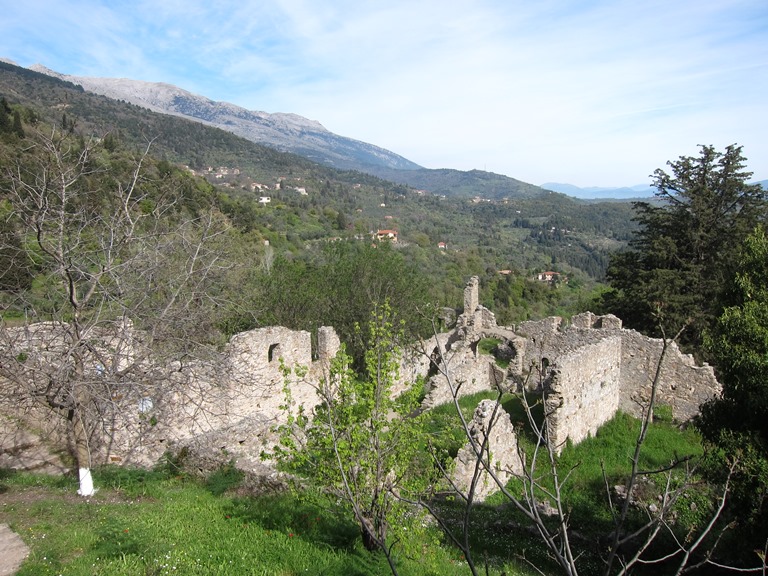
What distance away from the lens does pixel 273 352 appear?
13.6 meters

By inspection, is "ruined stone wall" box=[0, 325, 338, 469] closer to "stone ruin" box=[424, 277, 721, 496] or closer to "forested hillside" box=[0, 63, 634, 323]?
"stone ruin" box=[424, 277, 721, 496]

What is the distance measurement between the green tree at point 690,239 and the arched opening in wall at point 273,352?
54.3 ft

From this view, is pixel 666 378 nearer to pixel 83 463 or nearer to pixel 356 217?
pixel 83 463

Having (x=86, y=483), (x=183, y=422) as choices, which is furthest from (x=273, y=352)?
(x=86, y=483)

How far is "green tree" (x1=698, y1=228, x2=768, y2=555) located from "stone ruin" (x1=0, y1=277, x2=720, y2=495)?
1497 mm

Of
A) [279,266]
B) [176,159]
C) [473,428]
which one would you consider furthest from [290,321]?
[176,159]

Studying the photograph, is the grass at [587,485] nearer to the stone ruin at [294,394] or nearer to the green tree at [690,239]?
the stone ruin at [294,394]

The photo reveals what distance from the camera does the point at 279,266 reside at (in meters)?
23.1

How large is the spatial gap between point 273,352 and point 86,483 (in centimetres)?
598

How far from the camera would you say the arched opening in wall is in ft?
44.5

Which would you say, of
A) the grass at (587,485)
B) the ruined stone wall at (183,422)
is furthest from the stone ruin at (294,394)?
the grass at (587,485)

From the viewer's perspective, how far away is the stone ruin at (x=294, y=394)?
9.80m

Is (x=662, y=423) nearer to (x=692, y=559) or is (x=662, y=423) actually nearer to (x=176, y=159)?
(x=692, y=559)

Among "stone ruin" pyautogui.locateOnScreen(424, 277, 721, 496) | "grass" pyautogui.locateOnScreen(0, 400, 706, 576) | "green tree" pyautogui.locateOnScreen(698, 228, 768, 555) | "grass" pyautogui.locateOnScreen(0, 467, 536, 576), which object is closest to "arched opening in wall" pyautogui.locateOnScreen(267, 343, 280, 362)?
"grass" pyautogui.locateOnScreen(0, 400, 706, 576)
